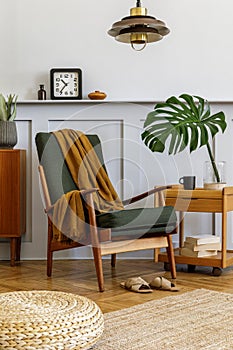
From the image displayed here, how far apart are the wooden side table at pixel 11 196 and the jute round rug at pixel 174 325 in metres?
1.45

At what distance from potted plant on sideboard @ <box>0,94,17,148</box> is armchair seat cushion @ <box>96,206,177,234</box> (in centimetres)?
114

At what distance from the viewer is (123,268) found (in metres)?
3.83

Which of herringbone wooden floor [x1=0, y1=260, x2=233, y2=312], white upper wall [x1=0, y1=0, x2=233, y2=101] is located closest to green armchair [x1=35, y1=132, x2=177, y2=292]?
herringbone wooden floor [x1=0, y1=260, x2=233, y2=312]

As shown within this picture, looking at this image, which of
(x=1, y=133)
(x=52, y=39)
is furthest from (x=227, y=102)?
(x=1, y=133)

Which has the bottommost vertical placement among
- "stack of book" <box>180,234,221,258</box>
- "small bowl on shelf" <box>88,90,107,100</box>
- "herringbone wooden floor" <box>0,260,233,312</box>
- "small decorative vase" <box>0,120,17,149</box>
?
"herringbone wooden floor" <box>0,260,233,312</box>

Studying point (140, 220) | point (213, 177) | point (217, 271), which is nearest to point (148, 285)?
point (140, 220)

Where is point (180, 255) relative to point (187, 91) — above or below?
below

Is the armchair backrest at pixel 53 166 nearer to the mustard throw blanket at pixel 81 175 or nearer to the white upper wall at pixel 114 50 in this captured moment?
the mustard throw blanket at pixel 81 175

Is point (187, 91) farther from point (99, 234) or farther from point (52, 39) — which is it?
point (99, 234)

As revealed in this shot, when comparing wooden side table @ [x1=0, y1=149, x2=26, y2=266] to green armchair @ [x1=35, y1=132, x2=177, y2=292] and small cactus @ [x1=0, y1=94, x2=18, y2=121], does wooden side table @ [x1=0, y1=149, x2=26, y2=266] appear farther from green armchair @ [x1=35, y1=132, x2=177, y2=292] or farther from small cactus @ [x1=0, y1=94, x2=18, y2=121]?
green armchair @ [x1=35, y1=132, x2=177, y2=292]

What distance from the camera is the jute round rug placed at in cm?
213

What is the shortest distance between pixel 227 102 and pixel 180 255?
1.20 m

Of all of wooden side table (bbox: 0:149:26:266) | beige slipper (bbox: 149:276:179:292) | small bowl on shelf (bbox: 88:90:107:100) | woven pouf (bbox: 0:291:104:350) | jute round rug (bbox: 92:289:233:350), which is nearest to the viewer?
woven pouf (bbox: 0:291:104:350)

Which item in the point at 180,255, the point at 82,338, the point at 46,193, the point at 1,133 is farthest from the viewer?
the point at 1,133
